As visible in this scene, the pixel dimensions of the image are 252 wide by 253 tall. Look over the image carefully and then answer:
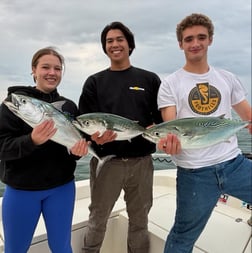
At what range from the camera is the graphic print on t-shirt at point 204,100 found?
5.73ft

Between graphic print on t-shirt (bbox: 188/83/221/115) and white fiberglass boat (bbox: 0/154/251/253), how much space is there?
1088mm

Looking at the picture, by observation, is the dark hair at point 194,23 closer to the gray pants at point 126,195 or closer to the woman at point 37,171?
the woman at point 37,171

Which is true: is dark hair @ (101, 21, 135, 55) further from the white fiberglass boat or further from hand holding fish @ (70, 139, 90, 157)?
the white fiberglass boat

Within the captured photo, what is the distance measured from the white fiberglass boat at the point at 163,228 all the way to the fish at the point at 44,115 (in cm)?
102

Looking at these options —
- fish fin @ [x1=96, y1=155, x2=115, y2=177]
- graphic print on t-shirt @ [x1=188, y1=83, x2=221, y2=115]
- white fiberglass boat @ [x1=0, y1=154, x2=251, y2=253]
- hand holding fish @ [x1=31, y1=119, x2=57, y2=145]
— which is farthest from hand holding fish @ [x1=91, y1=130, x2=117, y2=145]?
white fiberglass boat @ [x1=0, y1=154, x2=251, y2=253]

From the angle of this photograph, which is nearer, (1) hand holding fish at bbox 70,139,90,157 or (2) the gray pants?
(1) hand holding fish at bbox 70,139,90,157

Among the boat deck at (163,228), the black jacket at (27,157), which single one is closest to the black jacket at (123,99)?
the black jacket at (27,157)

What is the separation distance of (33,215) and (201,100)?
125 cm

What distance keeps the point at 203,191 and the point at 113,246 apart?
1.28 m

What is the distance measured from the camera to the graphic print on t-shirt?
1.75 meters

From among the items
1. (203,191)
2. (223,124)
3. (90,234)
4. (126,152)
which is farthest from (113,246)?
(223,124)

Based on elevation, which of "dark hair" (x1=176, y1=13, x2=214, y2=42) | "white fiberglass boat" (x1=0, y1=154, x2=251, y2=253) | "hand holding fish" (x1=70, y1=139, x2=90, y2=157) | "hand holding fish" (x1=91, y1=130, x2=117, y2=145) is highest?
"dark hair" (x1=176, y1=13, x2=214, y2=42)

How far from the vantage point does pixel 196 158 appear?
1742 mm

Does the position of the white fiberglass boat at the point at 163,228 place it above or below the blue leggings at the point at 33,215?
below
